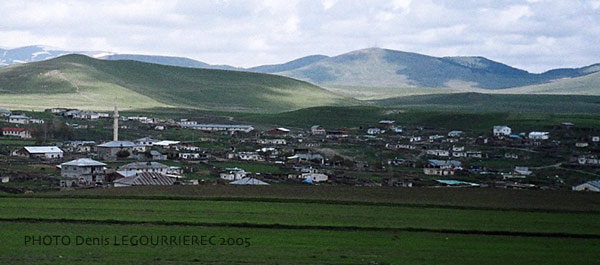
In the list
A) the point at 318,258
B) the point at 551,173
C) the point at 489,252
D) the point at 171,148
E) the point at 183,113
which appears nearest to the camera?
the point at 318,258

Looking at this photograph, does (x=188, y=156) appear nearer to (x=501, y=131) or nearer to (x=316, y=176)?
(x=316, y=176)

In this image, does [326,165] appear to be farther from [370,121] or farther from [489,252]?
[370,121]

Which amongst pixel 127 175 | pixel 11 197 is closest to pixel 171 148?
pixel 127 175

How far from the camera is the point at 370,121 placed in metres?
119

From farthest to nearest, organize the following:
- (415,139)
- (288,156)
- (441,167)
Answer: (415,139) < (288,156) < (441,167)

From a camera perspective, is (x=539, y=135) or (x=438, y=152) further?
(x=539, y=135)

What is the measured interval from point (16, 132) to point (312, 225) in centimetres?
6255

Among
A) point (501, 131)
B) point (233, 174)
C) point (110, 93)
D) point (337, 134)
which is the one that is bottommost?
point (233, 174)

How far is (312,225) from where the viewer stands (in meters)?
28.0

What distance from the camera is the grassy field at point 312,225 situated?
22391 millimetres

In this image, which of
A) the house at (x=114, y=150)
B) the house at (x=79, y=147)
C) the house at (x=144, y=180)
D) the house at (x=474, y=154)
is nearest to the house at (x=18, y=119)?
the house at (x=79, y=147)

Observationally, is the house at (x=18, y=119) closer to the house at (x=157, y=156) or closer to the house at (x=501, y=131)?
the house at (x=157, y=156)

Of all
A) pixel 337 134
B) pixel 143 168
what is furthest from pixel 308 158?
pixel 337 134

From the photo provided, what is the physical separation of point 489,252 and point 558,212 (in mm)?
10832
